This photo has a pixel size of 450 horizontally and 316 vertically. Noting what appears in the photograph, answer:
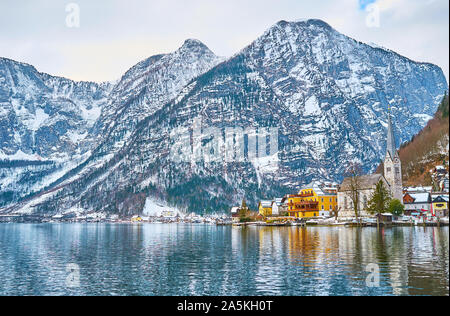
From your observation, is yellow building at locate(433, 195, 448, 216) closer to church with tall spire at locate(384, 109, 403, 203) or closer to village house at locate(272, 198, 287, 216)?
church with tall spire at locate(384, 109, 403, 203)

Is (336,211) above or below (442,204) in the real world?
below

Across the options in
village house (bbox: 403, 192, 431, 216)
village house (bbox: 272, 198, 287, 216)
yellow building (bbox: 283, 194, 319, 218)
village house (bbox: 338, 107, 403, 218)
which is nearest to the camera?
village house (bbox: 403, 192, 431, 216)

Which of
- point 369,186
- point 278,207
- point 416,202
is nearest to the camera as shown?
point 416,202

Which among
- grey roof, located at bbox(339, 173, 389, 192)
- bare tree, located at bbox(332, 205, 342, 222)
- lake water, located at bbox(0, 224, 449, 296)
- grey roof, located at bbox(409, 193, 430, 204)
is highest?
grey roof, located at bbox(339, 173, 389, 192)

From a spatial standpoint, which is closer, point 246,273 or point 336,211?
point 246,273

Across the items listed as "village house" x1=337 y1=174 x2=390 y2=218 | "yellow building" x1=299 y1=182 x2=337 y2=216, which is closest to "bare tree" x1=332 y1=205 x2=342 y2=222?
"village house" x1=337 y1=174 x2=390 y2=218

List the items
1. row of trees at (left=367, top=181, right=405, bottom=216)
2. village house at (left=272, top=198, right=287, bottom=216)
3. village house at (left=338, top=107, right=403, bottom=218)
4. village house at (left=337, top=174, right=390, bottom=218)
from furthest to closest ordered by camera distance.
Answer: village house at (left=272, top=198, right=287, bottom=216) → village house at (left=337, top=174, right=390, bottom=218) → village house at (left=338, top=107, right=403, bottom=218) → row of trees at (left=367, top=181, right=405, bottom=216)

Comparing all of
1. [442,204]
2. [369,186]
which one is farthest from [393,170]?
[442,204]

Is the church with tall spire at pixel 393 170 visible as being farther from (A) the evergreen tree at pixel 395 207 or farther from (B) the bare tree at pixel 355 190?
(A) the evergreen tree at pixel 395 207

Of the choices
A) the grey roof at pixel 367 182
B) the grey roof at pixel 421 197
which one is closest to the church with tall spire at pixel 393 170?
the grey roof at pixel 367 182

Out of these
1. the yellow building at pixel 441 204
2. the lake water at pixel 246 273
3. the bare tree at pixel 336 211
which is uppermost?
the yellow building at pixel 441 204

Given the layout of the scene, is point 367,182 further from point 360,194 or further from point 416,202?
point 416,202
